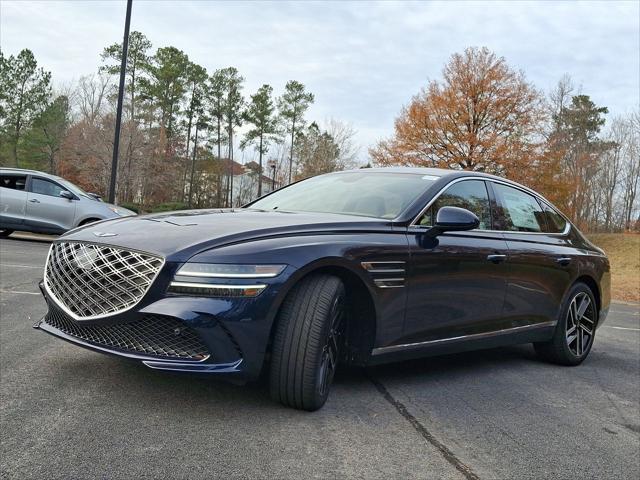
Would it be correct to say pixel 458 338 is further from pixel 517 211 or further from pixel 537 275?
pixel 517 211

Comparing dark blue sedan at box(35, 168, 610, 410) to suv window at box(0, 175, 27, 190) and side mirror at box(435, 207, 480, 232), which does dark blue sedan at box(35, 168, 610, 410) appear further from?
→ suv window at box(0, 175, 27, 190)

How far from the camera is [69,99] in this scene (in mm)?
53750

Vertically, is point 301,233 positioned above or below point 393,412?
above

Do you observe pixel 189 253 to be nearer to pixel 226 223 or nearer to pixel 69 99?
pixel 226 223

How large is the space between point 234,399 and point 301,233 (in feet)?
3.30

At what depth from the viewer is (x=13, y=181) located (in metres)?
13.3

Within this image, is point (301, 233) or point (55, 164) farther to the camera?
point (55, 164)

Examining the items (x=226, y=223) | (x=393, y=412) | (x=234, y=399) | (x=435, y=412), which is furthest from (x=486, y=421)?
(x=226, y=223)

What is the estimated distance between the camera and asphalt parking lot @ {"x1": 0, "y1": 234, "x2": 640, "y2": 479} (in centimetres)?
250

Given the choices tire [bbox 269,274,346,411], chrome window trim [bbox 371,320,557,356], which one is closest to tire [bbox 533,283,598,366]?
chrome window trim [bbox 371,320,557,356]

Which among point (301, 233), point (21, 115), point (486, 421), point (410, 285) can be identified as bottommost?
point (486, 421)

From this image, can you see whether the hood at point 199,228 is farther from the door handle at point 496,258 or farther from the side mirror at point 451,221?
the door handle at point 496,258

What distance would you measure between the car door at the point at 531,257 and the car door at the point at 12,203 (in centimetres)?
1164

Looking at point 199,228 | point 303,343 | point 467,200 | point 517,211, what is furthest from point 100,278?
point 517,211
